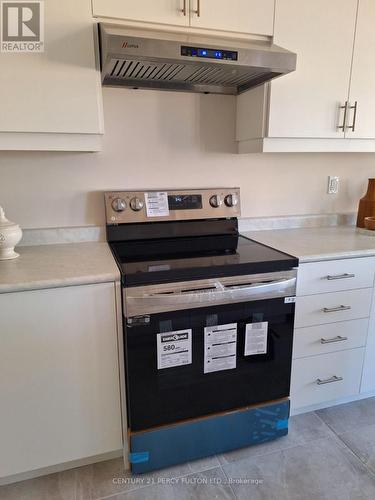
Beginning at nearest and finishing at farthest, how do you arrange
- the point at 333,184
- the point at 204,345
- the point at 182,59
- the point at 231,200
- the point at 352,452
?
the point at 182,59 < the point at 204,345 < the point at 352,452 < the point at 231,200 < the point at 333,184

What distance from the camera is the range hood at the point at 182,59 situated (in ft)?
4.14

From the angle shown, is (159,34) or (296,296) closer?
(159,34)

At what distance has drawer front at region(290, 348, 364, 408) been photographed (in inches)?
67.0

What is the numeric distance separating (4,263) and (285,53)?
4.68 ft

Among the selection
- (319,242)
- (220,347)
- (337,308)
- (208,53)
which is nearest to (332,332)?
(337,308)

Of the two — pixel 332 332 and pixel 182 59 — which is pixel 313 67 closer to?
pixel 182 59

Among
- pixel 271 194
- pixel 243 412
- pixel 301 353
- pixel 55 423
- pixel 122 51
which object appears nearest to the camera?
pixel 122 51

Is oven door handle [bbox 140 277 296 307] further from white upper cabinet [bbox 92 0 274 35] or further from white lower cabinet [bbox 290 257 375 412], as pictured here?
white upper cabinet [bbox 92 0 274 35]

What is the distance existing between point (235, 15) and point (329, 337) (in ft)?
5.01

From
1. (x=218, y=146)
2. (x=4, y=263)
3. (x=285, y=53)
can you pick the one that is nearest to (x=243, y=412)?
(x=4, y=263)

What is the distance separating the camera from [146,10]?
138 cm

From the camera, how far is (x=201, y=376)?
1461mm

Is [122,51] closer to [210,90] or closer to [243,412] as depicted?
[210,90]

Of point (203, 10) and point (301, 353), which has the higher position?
point (203, 10)
